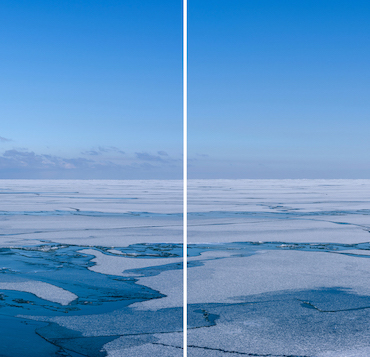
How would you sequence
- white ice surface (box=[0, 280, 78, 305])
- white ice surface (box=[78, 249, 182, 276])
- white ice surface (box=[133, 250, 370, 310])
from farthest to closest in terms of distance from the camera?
1. white ice surface (box=[78, 249, 182, 276])
2. white ice surface (box=[133, 250, 370, 310])
3. white ice surface (box=[0, 280, 78, 305])

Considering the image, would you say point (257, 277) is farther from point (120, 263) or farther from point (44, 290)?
point (44, 290)

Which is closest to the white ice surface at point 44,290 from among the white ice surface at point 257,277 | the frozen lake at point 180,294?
the frozen lake at point 180,294

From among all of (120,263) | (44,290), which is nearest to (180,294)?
(44,290)

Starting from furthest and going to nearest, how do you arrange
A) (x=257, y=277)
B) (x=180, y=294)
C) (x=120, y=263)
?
(x=120, y=263), (x=257, y=277), (x=180, y=294)

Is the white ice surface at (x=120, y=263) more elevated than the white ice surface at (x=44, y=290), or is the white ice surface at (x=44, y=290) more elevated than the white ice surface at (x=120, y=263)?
the white ice surface at (x=120, y=263)

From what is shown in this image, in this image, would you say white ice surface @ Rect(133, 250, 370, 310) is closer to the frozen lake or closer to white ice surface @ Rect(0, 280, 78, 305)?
the frozen lake

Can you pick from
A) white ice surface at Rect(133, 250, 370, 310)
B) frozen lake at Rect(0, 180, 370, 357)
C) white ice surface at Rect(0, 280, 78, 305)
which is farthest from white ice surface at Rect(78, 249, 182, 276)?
white ice surface at Rect(0, 280, 78, 305)

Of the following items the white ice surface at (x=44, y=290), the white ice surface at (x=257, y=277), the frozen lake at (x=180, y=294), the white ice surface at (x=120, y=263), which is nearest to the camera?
the frozen lake at (x=180, y=294)

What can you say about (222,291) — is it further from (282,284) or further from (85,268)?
(85,268)

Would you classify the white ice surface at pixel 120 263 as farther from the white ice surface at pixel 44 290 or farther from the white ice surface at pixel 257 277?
the white ice surface at pixel 44 290
